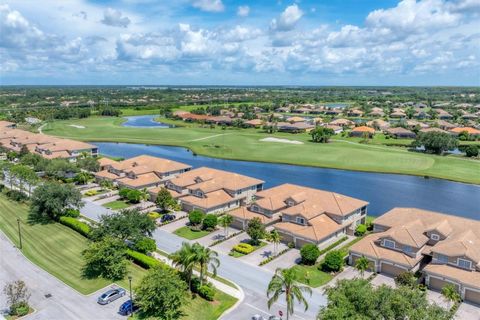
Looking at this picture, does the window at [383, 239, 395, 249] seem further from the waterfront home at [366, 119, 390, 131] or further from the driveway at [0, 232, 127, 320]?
the waterfront home at [366, 119, 390, 131]

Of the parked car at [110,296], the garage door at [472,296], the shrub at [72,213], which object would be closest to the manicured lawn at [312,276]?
the garage door at [472,296]

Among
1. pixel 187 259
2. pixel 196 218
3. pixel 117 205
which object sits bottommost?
pixel 117 205

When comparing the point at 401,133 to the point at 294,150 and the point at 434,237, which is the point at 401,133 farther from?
the point at 434,237

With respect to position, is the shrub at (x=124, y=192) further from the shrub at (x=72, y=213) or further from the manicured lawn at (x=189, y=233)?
the manicured lawn at (x=189, y=233)

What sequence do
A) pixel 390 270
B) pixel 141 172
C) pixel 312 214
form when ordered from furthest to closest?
pixel 141 172, pixel 312 214, pixel 390 270

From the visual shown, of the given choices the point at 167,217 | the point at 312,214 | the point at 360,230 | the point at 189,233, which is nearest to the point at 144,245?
the point at 189,233

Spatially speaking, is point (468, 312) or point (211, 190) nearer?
point (468, 312)
